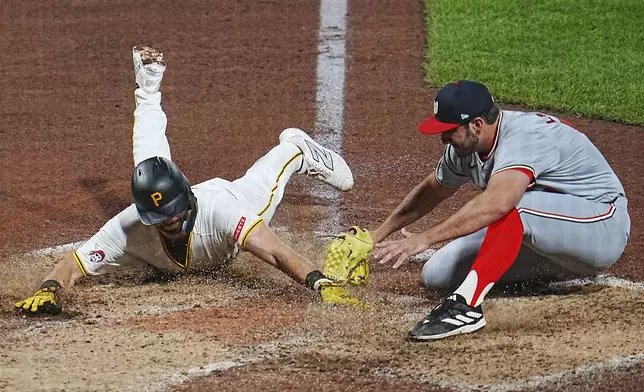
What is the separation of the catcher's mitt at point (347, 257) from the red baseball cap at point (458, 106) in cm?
72

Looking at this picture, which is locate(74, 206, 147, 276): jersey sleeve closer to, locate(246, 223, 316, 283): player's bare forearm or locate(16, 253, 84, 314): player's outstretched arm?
locate(16, 253, 84, 314): player's outstretched arm

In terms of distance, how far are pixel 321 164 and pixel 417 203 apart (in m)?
1.07

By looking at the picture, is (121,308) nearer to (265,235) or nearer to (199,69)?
(265,235)

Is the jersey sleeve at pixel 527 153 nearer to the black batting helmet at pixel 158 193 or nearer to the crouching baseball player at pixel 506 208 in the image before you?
the crouching baseball player at pixel 506 208

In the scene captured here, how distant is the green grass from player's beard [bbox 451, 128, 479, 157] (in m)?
3.91

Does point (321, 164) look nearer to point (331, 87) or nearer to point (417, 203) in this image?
point (417, 203)

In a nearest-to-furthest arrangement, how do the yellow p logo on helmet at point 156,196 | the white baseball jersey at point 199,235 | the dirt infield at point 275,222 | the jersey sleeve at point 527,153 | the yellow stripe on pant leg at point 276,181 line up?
the dirt infield at point 275,222, the jersey sleeve at point 527,153, the yellow p logo on helmet at point 156,196, the white baseball jersey at point 199,235, the yellow stripe on pant leg at point 276,181

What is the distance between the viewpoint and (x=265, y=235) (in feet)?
18.5

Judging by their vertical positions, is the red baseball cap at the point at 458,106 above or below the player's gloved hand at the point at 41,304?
above

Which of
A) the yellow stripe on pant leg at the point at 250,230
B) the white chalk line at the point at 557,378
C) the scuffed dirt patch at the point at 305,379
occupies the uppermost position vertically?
the yellow stripe on pant leg at the point at 250,230

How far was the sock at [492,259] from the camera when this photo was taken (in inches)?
200

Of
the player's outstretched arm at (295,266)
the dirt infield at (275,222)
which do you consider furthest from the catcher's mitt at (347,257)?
the dirt infield at (275,222)

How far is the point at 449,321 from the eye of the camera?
4.98 meters

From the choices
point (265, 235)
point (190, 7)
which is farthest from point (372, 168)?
point (190, 7)
